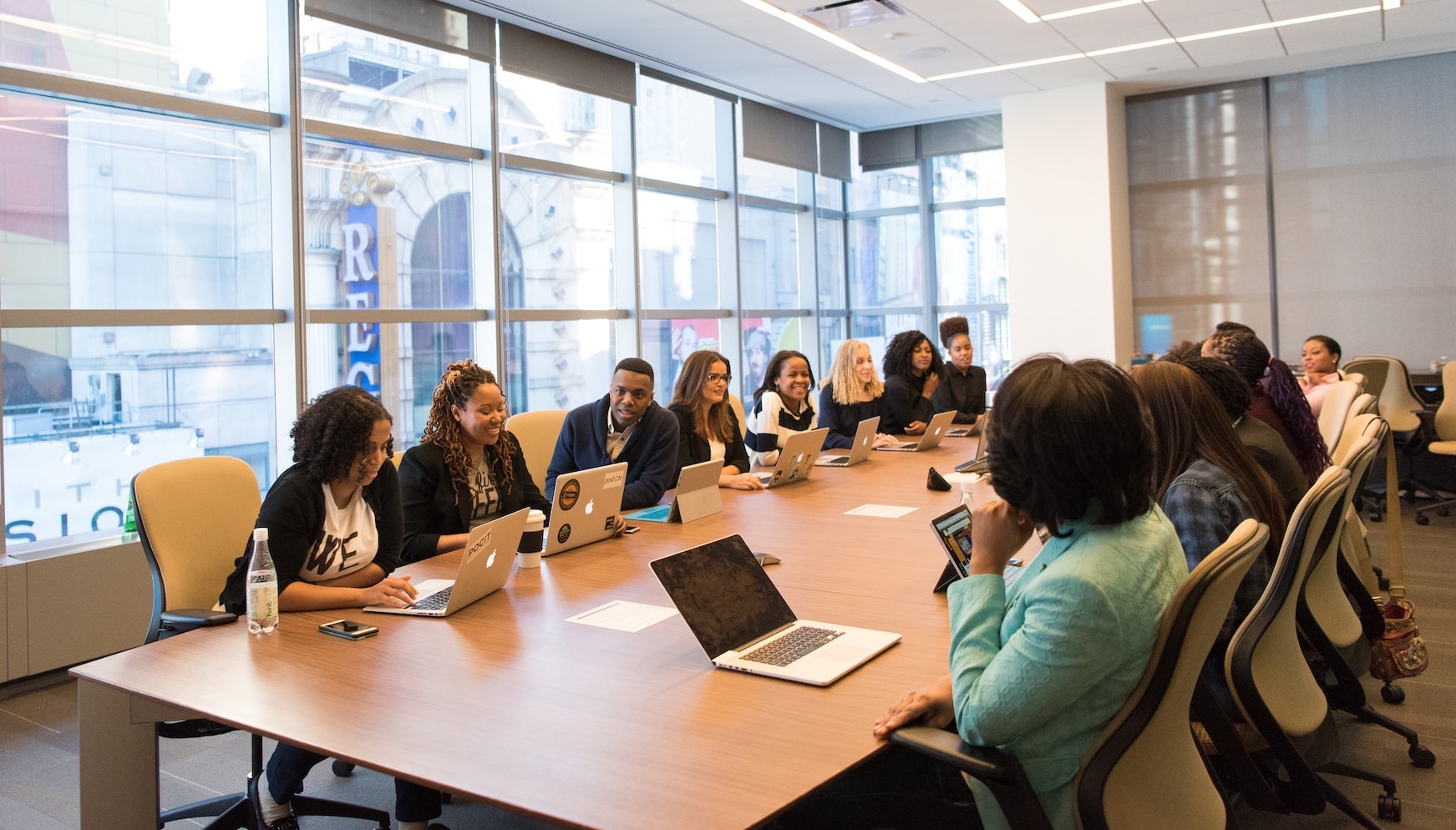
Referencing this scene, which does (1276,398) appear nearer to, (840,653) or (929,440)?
(929,440)

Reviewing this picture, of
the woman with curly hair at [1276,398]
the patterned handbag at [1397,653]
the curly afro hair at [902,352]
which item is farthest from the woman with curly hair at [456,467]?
the curly afro hair at [902,352]

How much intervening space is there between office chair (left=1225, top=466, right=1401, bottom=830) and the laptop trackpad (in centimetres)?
78

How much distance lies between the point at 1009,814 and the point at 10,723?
12.4 feet

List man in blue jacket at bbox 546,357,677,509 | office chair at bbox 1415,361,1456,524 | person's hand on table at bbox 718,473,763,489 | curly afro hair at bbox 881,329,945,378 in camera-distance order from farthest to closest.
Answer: office chair at bbox 1415,361,1456,524 < curly afro hair at bbox 881,329,945,378 < person's hand on table at bbox 718,473,763,489 < man in blue jacket at bbox 546,357,677,509

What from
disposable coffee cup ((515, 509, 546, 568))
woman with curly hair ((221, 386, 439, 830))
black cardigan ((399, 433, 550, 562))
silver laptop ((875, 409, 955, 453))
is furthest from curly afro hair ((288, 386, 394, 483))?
silver laptop ((875, 409, 955, 453))

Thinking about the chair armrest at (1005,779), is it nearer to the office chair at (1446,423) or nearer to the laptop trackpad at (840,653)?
the laptop trackpad at (840,653)

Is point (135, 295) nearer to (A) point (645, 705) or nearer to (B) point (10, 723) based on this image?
(B) point (10, 723)

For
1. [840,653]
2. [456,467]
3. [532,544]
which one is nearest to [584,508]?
[532,544]

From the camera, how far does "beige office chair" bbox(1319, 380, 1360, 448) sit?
4.51 meters

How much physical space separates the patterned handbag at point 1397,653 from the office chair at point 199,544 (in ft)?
9.14

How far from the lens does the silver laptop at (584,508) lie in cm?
307

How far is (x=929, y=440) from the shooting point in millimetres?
5582

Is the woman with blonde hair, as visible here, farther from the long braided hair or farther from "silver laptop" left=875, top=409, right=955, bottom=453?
the long braided hair

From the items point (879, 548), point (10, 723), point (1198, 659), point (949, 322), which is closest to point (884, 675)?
point (1198, 659)
